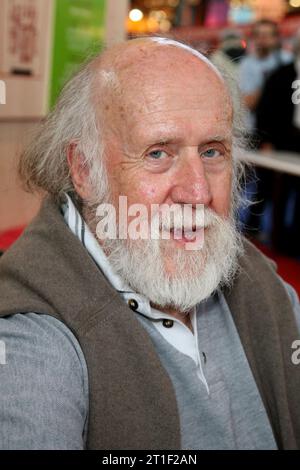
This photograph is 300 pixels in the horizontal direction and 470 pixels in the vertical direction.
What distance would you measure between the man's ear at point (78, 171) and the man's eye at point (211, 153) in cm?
28

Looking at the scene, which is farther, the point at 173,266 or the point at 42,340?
the point at 173,266

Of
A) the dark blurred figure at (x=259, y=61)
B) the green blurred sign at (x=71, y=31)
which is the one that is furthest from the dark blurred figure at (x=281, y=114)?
the green blurred sign at (x=71, y=31)

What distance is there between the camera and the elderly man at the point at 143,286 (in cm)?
107

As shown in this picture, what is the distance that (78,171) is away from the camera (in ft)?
4.49

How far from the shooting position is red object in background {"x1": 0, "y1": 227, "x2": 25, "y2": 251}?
6.64ft

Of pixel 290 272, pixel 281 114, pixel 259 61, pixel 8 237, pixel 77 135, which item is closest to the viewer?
pixel 77 135

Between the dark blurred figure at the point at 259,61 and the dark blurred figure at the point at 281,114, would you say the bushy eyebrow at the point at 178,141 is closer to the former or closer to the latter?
the dark blurred figure at the point at 281,114

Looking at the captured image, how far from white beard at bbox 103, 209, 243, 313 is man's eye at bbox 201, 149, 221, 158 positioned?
13 cm

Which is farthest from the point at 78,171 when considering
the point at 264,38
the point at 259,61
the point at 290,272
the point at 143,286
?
the point at 264,38

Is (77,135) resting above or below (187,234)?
above

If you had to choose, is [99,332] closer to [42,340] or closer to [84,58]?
[42,340]

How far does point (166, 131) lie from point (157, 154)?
0.19 ft

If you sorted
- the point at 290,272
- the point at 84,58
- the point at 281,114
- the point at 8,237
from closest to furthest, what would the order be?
the point at 84,58 < the point at 8,237 < the point at 290,272 < the point at 281,114
